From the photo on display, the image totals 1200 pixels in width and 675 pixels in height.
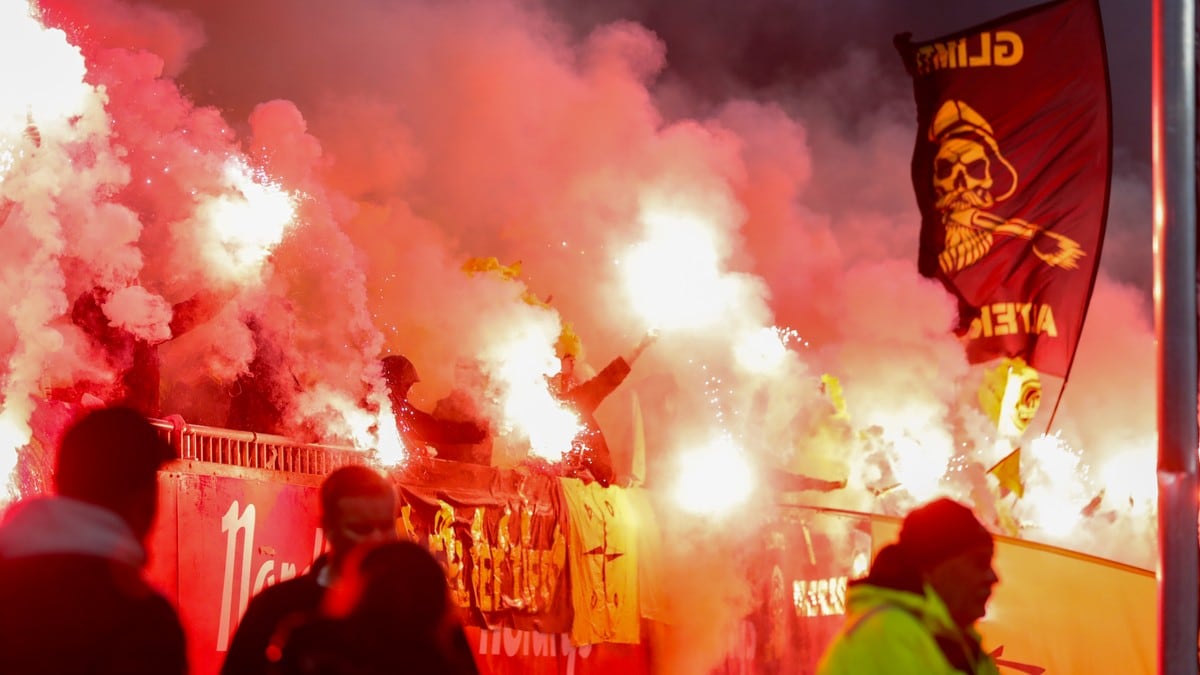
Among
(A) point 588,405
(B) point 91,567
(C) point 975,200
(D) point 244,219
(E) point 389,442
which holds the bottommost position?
(B) point 91,567

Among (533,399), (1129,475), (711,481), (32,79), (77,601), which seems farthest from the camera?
→ (1129,475)

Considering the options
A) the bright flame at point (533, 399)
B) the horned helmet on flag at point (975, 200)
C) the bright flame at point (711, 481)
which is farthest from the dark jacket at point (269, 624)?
the bright flame at point (711, 481)

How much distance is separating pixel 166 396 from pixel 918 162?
6.65 metres

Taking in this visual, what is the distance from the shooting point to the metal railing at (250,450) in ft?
31.0

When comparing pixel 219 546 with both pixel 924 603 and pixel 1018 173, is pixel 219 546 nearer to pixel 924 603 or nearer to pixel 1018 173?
pixel 1018 173

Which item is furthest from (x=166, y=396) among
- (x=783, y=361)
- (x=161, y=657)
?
(x=783, y=361)

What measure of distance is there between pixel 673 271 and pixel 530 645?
5626 mm

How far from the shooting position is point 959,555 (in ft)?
11.4

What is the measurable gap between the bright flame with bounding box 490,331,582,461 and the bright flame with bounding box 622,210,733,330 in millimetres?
2329

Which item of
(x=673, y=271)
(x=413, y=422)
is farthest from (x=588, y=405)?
(x=673, y=271)

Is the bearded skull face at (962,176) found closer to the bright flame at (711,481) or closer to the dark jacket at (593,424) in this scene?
the dark jacket at (593,424)

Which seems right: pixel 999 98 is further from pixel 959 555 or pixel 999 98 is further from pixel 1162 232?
pixel 959 555

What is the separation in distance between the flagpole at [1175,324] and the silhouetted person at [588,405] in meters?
9.43

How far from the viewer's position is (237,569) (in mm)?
9914
